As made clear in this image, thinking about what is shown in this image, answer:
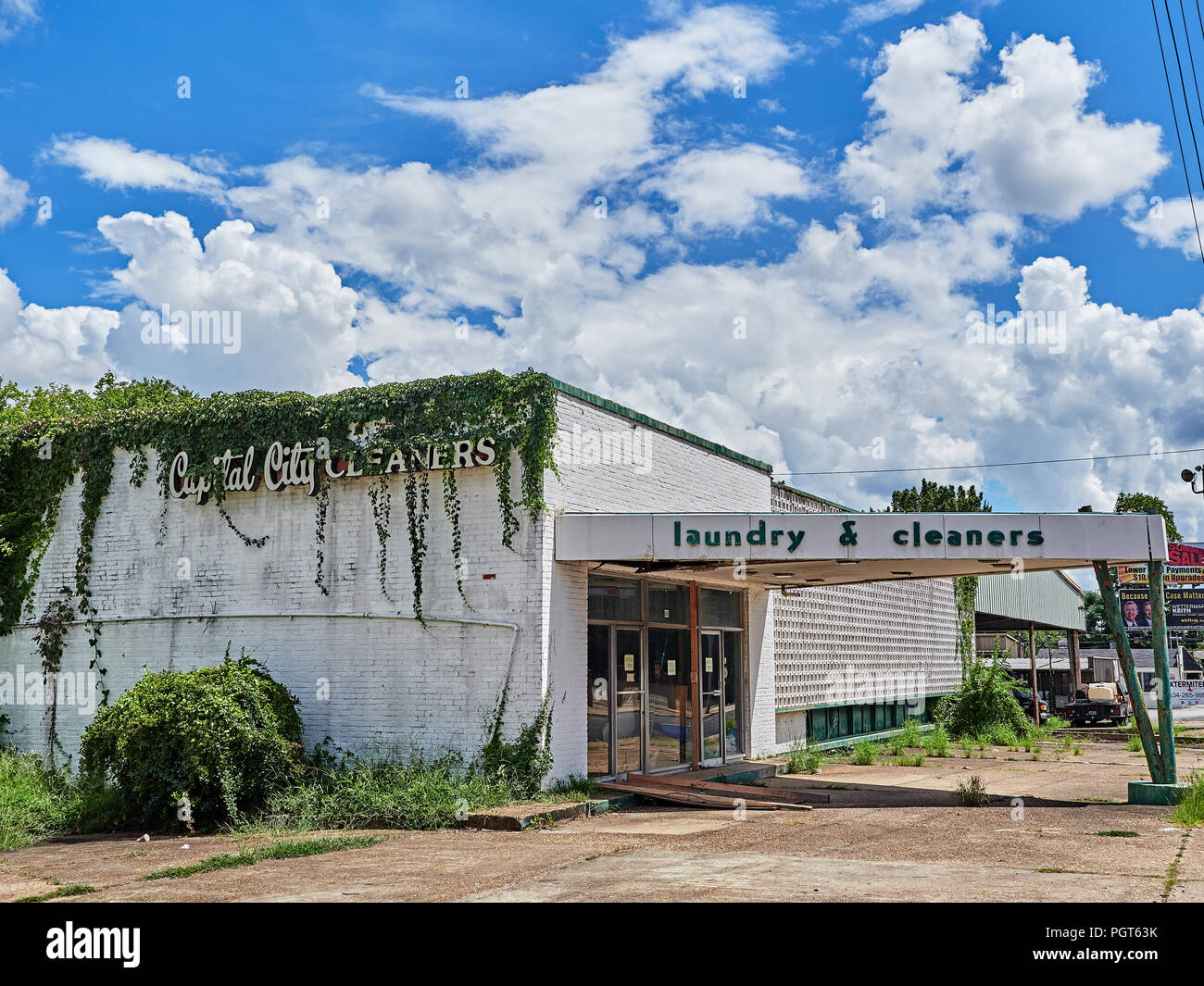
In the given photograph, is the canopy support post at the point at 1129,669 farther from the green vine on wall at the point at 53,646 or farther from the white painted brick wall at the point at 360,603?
the green vine on wall at the point at 53,646

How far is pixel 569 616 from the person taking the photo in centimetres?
1502

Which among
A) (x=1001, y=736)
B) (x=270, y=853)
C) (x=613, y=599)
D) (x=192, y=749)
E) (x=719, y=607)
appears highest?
(x=613, y=599)

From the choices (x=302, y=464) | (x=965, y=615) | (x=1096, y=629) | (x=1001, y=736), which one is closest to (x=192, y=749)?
(x=302, y=464)

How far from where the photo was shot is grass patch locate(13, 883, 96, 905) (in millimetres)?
9094

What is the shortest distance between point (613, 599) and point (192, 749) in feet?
19.5

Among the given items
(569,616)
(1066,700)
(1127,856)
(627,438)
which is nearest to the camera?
(1127,856)

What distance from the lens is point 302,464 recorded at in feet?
52.8

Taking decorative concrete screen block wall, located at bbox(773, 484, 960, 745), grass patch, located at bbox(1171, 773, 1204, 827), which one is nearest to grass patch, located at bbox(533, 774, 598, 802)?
grass patch, located at bbox(1171, 773, 1204, 827)

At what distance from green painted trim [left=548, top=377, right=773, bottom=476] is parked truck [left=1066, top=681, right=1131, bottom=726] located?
72.1 ft

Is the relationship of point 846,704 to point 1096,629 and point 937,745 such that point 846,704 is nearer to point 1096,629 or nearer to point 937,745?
point 937,745

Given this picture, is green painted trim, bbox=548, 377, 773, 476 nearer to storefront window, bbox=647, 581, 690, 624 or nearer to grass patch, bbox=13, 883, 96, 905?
storefront window, bbox=647, 581, 690, 624
